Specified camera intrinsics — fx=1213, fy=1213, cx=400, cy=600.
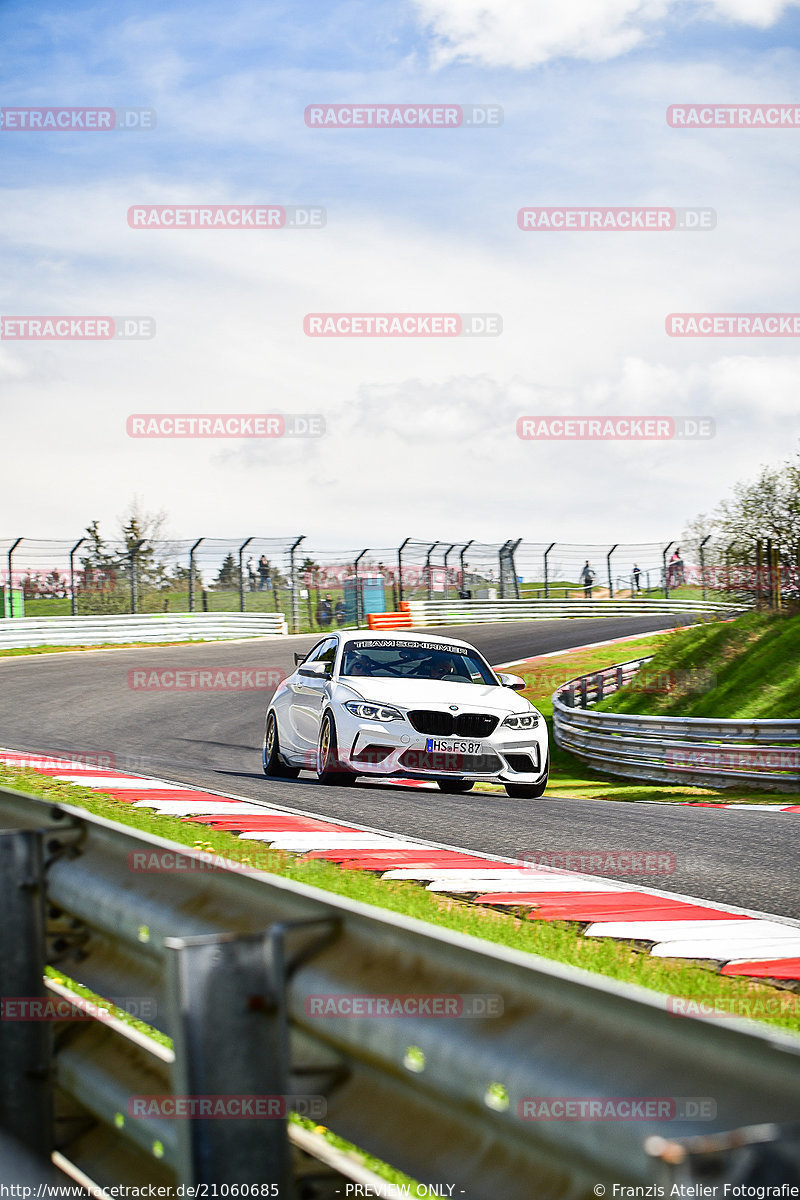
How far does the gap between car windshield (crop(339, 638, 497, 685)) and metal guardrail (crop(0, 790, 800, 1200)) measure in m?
8.20

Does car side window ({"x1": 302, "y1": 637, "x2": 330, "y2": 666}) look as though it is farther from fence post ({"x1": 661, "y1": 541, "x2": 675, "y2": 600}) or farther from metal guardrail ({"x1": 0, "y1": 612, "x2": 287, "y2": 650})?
fence post ({"x1": 661, "y1": 541, "x2": 675, "y2": 600})

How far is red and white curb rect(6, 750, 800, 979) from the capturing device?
519cm

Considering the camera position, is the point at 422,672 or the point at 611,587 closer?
the point at 422,672

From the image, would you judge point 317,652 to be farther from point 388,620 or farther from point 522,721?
point 388,620

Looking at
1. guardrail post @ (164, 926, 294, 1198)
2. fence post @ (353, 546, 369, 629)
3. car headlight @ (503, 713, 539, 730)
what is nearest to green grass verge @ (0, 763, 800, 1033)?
guardrail post @ (164, 926, 294, 1198)

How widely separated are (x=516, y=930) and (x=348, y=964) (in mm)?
3337

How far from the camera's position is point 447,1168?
1.86 metres

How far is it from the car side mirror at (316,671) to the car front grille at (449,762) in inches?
48.9

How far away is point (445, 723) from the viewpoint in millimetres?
10586

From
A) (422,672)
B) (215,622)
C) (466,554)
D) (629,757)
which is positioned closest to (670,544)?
(466,554)

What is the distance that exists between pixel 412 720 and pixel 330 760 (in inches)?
34.8

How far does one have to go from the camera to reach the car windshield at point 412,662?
11406 millimetres

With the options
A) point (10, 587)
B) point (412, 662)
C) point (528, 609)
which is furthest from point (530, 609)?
point (412, 662)

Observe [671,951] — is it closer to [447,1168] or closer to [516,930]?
[516,930]
